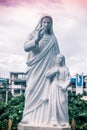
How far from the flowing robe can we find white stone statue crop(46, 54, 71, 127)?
0.16 m

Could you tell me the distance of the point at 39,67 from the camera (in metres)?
13.5

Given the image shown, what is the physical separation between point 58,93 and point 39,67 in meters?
0.97

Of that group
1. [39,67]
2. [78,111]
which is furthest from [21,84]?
[39,67]

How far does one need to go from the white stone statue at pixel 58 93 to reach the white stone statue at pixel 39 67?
0.14 m

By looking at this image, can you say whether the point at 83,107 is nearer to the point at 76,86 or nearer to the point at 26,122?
the point at 26,122

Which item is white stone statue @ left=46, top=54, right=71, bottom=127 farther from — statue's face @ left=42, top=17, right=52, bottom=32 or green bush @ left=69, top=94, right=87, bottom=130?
green bush @ left=69, top=94, right=87, bottom=130

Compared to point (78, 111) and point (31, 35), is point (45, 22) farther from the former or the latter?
point (78, 111)

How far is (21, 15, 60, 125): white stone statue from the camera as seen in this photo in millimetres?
13266

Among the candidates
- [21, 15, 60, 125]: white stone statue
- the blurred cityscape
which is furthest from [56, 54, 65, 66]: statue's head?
the blurred cityscape

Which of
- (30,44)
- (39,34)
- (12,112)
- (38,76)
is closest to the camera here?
(30,44)

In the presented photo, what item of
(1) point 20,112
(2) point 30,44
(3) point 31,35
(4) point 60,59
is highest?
(3) point 31,35

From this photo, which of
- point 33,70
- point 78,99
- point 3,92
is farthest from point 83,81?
point 33,70

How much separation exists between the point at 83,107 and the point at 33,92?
10311 mm

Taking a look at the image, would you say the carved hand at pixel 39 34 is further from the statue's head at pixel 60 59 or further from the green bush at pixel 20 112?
the green bush at pixel 20 112
